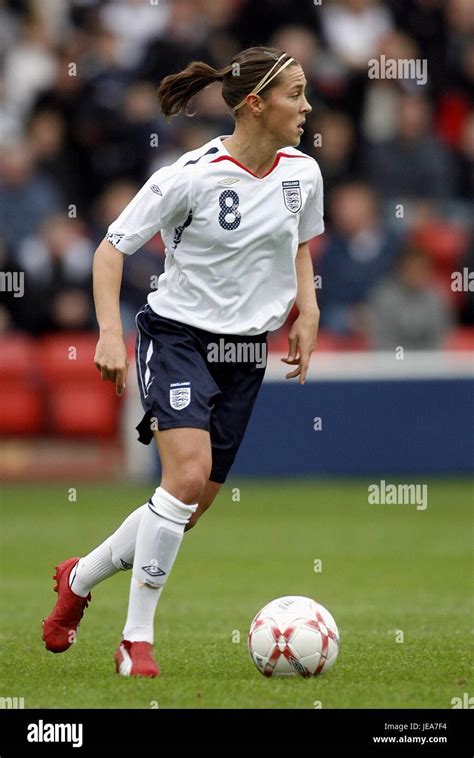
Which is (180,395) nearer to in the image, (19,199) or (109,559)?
(109,559)

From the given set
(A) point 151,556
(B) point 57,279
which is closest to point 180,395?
(A) point 151,556

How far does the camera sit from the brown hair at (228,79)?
5945 mm

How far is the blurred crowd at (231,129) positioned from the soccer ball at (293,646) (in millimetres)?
7924

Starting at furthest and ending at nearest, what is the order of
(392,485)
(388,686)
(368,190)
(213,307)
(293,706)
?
(368,190) < (392,485) < (213,307) < (388,686) < (293,706)

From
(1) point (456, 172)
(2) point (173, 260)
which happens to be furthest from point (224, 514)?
(2) point (173, 260)

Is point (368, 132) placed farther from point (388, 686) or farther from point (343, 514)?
point (388, 686)

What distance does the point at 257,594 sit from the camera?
28.3 ft

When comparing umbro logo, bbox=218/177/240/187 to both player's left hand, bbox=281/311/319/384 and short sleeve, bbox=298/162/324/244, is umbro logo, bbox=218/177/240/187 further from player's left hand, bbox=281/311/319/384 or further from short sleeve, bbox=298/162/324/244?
player's left hand, bbox=281/311/319/384

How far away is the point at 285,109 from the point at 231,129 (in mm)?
8887

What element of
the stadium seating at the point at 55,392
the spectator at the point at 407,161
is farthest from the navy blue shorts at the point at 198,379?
the spectator at the point at 407,161

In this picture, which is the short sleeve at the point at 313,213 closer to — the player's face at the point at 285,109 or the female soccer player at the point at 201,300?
the female soccer player at the point at 201,300

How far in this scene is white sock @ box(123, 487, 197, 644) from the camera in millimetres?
5695

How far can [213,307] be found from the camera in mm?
5949

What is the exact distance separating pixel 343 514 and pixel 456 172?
4.85 m
